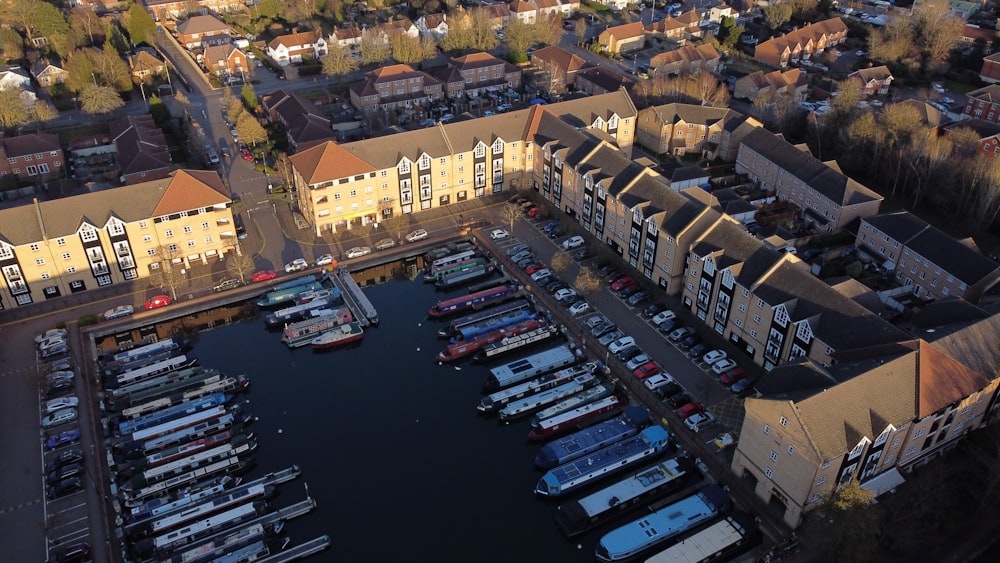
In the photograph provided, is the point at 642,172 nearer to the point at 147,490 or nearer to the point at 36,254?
the point at 147,490

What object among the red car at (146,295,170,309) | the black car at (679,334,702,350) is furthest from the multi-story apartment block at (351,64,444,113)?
the black car at (679,334,702,350)

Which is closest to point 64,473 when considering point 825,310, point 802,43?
point 825,310

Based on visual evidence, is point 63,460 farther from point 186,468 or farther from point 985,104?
point 985,104

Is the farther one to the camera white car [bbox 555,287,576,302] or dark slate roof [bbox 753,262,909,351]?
white car [bbox 555,287,576,302]

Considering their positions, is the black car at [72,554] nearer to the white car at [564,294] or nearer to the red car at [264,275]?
the red car at [264,275]

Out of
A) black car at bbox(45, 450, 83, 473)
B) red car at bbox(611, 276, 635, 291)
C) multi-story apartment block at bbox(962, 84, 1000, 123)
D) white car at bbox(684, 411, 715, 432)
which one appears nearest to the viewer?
black car at bbox(45, 450, 83, 473)

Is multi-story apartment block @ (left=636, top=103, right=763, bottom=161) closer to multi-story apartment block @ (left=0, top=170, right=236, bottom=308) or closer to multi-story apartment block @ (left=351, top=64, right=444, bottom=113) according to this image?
multi-story apartment block @ (left=351, top=64, right=444, bottom=113)

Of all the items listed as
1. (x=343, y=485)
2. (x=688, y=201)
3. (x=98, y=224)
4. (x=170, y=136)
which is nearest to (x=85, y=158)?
(x=170, y=136)
